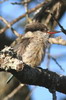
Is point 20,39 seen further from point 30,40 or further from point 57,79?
point 57,79

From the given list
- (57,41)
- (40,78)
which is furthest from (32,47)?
(40,78)

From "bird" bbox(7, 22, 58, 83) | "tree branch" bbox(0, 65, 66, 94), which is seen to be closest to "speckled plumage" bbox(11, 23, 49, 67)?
"bird" bbox(7, 22, 58, 83)

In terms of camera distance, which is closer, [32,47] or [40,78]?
[40,78]

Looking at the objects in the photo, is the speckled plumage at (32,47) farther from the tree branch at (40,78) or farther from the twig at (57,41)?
the tree branch at (40,78)

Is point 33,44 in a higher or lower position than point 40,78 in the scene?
lower

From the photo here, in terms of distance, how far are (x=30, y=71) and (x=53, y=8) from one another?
2.42 meters

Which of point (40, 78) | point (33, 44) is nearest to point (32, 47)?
point (33, 44)

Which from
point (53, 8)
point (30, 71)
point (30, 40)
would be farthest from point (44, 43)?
point (30, 71)

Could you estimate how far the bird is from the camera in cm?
423

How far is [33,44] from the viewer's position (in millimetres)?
4418

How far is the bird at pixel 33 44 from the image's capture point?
13.9 ft

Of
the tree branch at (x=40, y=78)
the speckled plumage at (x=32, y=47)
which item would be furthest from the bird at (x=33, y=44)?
the tree branch at (x=40, y=78)

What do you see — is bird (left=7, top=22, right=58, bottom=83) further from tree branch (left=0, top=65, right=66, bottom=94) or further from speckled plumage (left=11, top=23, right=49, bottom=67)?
tree branch (left=0, top=65, right=66, bottom=94)

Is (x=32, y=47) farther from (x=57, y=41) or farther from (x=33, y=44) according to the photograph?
(x=57, y=41)
